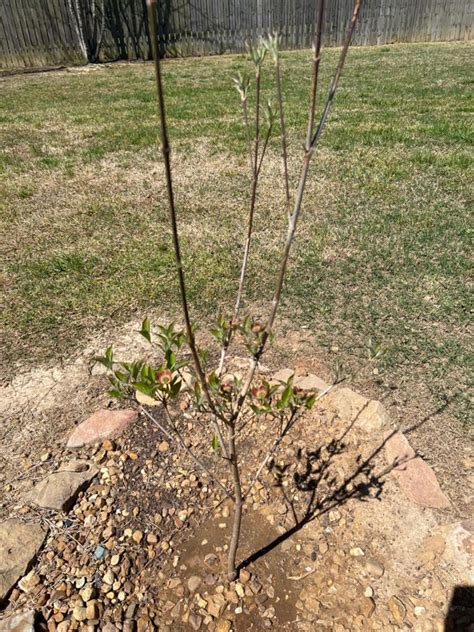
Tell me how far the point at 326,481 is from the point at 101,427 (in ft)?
3.64

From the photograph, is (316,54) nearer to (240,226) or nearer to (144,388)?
(144,388)

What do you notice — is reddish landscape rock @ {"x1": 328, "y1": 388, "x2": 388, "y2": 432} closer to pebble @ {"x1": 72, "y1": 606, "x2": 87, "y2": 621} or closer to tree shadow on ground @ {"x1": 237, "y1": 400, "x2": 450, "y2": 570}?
tree shadow on ground @ {"x1": 237, "y1": 400, "x2": 450, "y2": 570}

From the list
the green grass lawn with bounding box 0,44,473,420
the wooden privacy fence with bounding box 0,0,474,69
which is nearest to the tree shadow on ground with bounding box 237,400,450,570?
the green grass lawn with bounding box 0,44,473,420

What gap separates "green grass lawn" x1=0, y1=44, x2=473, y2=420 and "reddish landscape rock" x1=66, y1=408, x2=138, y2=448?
2.13 feet

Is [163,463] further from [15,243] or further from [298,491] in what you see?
[15,243]

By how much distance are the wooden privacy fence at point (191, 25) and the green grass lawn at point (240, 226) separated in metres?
5.65

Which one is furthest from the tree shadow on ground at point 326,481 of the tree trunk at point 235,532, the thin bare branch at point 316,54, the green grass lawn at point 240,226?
the thin bare branch at point 316,54

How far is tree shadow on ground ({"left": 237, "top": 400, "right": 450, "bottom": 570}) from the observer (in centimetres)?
207

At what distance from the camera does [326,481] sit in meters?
2.18

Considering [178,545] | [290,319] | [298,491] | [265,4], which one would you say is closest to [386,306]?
[290,319]

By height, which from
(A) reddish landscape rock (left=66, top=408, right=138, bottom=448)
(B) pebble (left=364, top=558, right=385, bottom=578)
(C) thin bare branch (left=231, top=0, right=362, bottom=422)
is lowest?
(B) pebble (left=364, top=558, right=385, bottom=578)

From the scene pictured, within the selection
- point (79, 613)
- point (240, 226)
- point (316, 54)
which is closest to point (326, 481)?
point (79, 613)

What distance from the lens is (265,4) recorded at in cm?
1329

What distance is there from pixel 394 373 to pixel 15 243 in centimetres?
331
